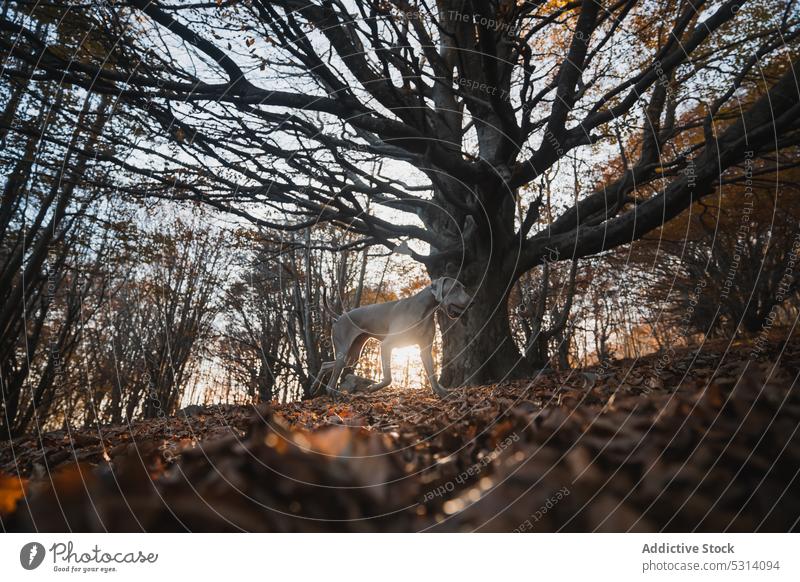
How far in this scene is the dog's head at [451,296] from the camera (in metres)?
3.69

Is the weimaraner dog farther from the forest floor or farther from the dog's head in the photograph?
the forest floor

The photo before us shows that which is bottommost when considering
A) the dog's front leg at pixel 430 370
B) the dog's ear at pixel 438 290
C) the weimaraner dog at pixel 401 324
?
the dog's front leg at pixel 430 370

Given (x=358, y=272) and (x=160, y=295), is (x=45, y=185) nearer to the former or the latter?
(x=160, y=295)

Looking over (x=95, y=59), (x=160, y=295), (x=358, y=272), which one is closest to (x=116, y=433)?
(x=160, y=295)

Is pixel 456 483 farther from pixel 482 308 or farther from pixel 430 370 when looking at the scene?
pixel 482 308

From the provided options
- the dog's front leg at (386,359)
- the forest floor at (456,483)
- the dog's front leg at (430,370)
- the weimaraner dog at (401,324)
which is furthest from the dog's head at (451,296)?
the forest floor at (456,483)

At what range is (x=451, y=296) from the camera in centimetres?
373

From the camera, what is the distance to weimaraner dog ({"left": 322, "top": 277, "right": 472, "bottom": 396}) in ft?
12.6

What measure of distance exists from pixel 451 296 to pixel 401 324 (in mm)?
743

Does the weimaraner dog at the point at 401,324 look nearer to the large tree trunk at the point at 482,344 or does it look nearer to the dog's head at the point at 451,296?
the dog's head at the point at 451,296

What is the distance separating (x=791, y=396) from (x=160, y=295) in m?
3.19

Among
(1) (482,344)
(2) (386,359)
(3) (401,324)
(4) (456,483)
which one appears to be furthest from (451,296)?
(4) (456,483)

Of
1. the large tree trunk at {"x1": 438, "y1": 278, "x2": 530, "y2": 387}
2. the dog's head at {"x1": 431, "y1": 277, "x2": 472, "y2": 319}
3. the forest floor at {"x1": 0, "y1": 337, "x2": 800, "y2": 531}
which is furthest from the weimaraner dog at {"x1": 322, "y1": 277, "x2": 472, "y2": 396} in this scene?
the forest floor at {"x1": 0, "y1": 337, "x2": 800, "y2": 531}
